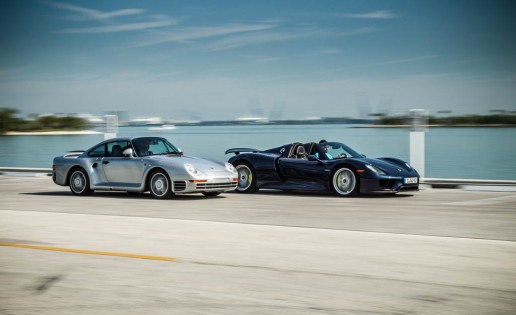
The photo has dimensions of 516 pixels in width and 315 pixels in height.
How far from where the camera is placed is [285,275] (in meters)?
5.96

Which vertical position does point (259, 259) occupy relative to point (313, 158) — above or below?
below

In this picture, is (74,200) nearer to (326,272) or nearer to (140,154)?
(140,154)

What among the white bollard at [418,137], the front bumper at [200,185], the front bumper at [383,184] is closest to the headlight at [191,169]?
the front bumper at [200,185]

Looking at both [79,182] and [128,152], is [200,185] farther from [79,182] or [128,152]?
[79,182]

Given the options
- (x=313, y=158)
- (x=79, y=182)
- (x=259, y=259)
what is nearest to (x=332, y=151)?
(x=313, y=158)

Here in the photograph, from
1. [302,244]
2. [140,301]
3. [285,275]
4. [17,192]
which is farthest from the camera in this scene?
[17,192]

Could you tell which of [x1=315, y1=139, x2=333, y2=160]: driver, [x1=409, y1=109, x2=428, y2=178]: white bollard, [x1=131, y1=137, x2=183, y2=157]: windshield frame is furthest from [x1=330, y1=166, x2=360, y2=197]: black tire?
[x1=409, y1=109, x2=428, y2=178]: white bollard

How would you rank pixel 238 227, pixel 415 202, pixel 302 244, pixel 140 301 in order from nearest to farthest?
pixel 140 301 < pixel 302 244 < pixel 238 227 < pixel 415 202

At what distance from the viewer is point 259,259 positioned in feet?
22.2

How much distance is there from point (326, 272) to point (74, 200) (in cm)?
909

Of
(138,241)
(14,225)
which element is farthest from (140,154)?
(138,241)

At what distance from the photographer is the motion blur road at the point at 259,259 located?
196 inches

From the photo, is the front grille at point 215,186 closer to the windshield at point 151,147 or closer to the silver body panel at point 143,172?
the silver body panel at point 143,172

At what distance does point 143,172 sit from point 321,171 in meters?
3.90
